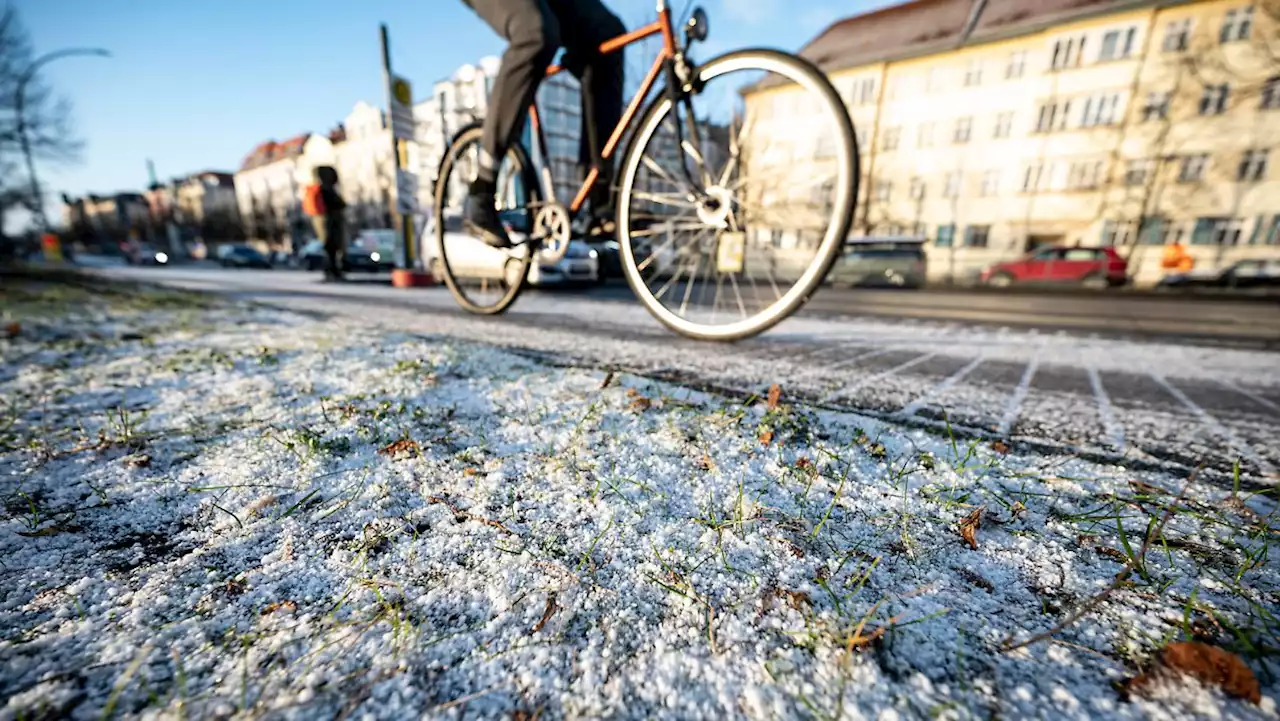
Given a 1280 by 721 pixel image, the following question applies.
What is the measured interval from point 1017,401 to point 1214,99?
3015cm

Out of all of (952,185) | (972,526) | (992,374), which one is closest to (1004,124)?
(952,185)

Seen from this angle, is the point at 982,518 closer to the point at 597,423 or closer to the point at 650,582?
the point at 650,582

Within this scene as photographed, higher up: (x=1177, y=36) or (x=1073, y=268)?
(x=1177, y=36)

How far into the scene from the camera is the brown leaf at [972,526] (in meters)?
0.75

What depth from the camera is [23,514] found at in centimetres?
80

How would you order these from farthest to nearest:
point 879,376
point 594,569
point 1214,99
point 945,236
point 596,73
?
point 945,236 < point 1214,99 < point 596,73 < point 879,376 < point 594,569

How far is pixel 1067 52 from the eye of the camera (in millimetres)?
21188

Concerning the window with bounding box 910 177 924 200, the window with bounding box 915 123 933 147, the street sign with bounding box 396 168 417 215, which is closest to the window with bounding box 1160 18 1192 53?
the window with bounding box 915 123 933 147

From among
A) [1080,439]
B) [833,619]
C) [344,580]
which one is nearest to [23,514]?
[344,580]

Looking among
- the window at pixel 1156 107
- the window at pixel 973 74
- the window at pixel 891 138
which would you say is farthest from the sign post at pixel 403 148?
the window at pixel 1156 107

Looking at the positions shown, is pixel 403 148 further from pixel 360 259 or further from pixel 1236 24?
pixel 1236 24

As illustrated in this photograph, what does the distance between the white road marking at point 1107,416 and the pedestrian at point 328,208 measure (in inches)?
382

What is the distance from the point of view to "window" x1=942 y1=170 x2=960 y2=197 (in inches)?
925

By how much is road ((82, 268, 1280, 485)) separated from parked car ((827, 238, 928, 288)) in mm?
12343
